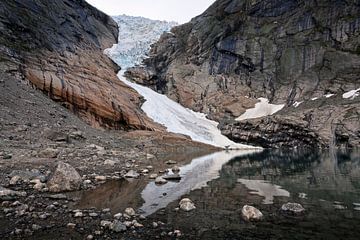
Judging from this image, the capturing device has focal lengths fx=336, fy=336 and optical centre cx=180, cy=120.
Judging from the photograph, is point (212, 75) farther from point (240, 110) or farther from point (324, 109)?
point (324, 109)

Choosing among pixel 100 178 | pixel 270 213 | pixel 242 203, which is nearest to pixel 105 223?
pixel 270 213

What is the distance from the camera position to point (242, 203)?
1232 centimetres

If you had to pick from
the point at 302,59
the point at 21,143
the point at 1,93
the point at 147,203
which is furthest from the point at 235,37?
the point at 147,203

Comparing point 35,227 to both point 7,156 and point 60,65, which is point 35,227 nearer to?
point 7,156

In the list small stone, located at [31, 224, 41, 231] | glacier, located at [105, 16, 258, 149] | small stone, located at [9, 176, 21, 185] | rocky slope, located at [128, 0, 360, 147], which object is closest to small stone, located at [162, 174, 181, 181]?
small stone, located at [9, 176, 21, 185]

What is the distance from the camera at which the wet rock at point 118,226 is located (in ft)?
27.8

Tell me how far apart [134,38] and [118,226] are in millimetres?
92870

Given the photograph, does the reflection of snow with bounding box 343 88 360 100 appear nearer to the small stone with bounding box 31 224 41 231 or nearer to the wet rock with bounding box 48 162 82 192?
the wet rock with bounding box 48 162 82 192

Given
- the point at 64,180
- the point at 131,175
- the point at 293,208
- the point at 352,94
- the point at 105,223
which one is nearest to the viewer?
the point at 105,223

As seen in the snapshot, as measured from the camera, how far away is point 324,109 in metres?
55.6

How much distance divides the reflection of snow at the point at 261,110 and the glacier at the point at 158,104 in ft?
22.1

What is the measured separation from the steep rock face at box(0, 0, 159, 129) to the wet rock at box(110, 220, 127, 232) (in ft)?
106

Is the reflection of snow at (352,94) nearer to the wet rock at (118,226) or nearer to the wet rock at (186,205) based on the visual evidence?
the wet rock at (186,205)

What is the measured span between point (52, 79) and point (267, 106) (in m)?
44.0
